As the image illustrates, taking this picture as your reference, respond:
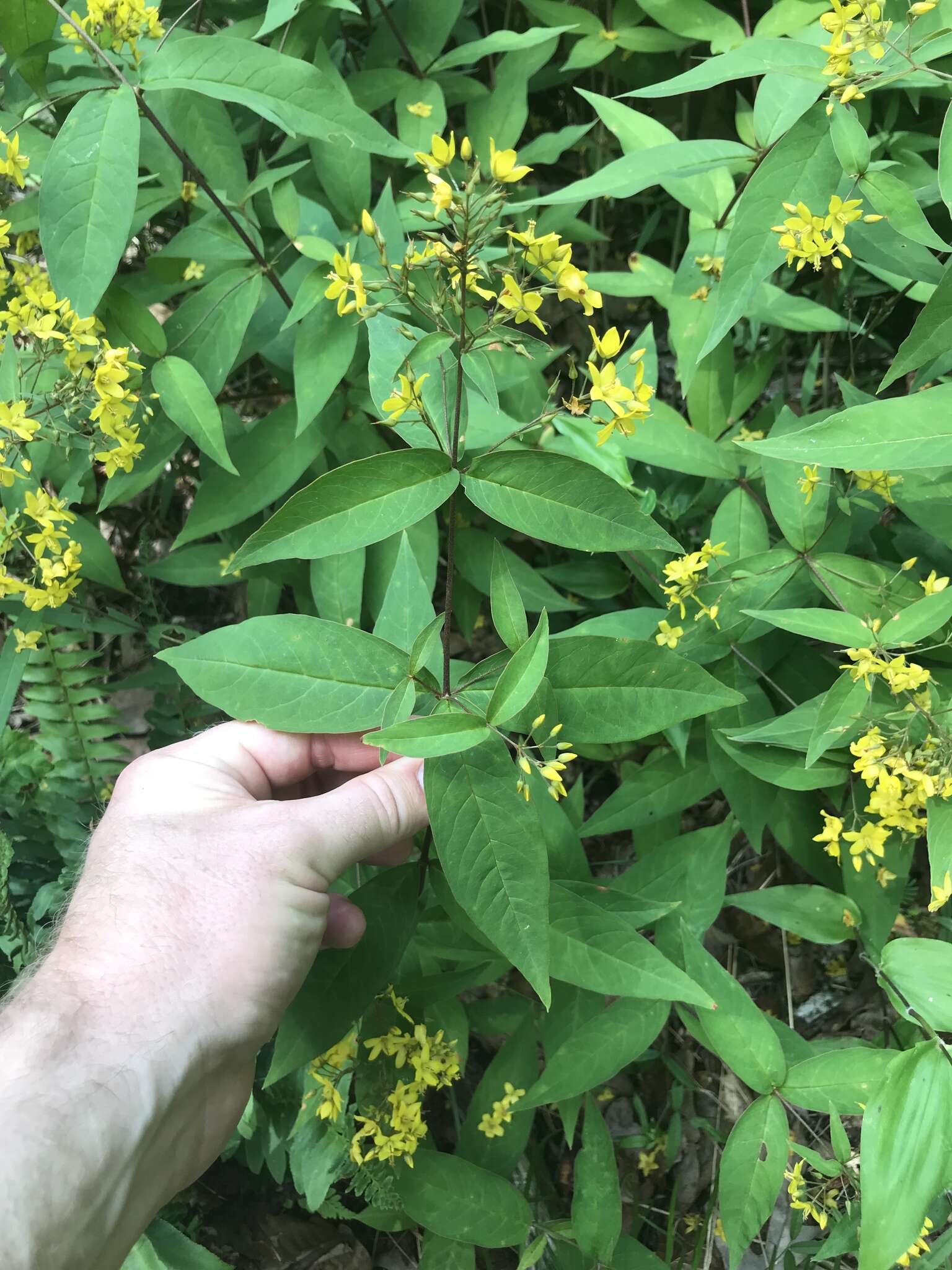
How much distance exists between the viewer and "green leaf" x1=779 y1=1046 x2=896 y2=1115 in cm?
158

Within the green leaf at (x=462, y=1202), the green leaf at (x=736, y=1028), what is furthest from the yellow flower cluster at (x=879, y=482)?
the green leaf at (x=462, y=1202)

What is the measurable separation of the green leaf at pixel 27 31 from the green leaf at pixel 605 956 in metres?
1.89

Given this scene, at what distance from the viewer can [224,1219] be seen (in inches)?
91.4

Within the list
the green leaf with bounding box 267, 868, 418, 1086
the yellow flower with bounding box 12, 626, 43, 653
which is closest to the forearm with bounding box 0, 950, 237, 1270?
the green leaf with bounding box 267, 868, 418, 1086

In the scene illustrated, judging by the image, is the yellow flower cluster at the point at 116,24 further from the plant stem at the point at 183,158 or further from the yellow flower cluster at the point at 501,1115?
the yellow flower cluster at the point at 501,1115

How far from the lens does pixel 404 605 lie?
1.63 metres

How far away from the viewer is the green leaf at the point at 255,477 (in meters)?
2.11

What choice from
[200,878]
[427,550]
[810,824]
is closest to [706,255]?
[427,550]

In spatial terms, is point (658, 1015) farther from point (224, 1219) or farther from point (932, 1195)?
point (224, 1219)

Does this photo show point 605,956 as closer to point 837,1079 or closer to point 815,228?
point 837,1079

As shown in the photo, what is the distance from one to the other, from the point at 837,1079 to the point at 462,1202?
0.80 meters

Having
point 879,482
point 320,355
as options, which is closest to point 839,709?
point 879,482

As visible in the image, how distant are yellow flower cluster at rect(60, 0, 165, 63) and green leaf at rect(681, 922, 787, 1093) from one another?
6.69 ft

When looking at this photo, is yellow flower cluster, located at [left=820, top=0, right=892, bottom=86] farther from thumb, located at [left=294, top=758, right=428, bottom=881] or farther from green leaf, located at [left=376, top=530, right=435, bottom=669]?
thumb, located at [left=294, top=758, right=428, bottom=881]
